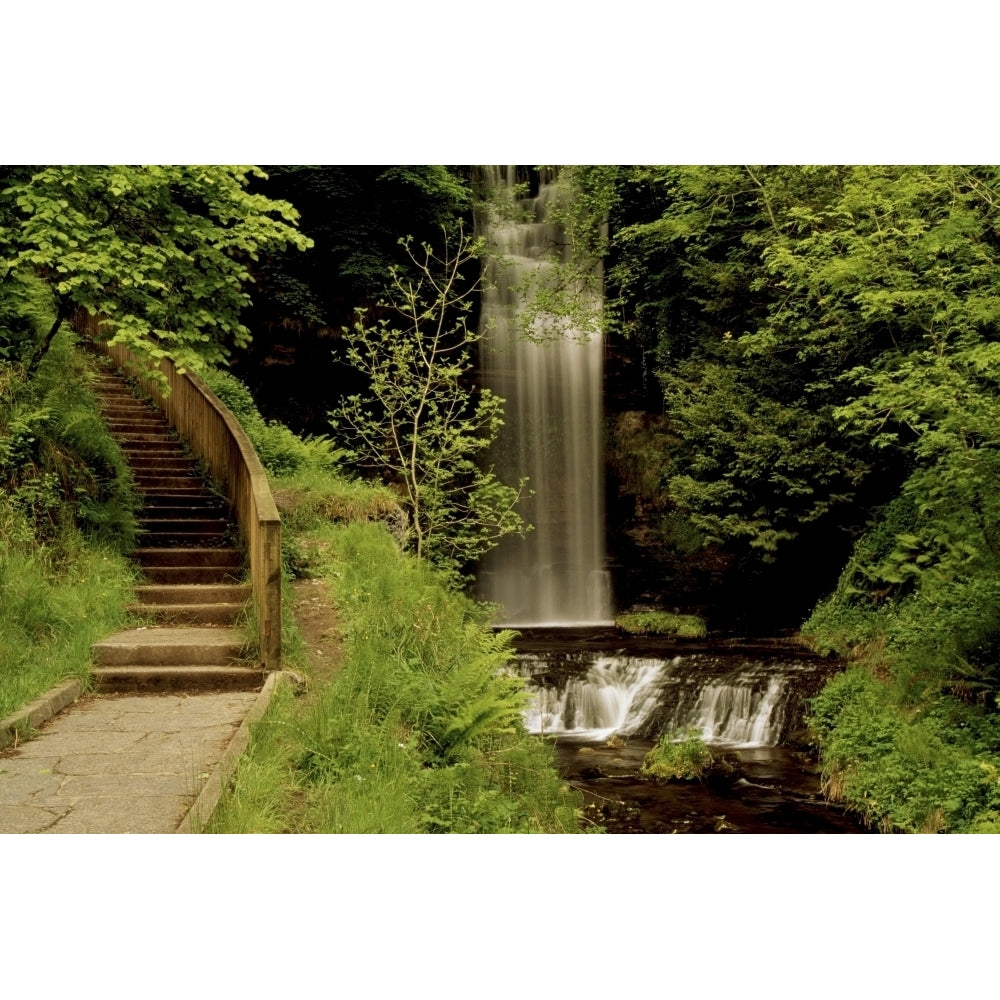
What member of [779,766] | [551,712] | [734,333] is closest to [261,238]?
[551,712]

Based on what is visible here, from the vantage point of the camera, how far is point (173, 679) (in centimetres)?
671

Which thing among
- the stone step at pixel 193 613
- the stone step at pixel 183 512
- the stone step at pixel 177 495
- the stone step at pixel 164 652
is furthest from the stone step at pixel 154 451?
the stone step at pixel 164 652

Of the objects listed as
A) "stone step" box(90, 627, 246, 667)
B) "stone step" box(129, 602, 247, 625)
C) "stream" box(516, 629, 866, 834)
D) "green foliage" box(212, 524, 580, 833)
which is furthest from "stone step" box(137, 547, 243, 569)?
"stream" box(516, 629, 866, 834)

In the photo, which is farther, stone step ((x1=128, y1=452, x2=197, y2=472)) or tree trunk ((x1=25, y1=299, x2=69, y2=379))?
stone step ((x1=128, y1=452, x2=197, y2=472))

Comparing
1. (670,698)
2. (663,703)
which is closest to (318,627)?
(663,703)

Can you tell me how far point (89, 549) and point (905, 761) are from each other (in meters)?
8.67

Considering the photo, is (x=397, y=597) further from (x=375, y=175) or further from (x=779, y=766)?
(x=375, y=175)

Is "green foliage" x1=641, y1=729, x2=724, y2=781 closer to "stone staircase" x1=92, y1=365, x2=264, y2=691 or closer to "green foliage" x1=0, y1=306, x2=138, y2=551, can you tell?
"stone staircase" x1=92, y1=365, x2=264, y2=691

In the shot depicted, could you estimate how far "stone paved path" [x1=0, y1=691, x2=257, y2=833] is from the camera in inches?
172

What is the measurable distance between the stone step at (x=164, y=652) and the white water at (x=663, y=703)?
5126mm

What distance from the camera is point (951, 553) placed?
37.2 feet

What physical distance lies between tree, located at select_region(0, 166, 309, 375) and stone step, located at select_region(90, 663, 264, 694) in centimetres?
287

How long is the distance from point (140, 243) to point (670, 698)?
8633mm

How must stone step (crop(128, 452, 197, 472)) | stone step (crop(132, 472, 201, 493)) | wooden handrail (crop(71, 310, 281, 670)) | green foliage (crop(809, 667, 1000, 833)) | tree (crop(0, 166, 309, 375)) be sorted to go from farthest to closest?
stone step (crop(128, 452, 197, 472)) → stone step (crop(132, 472, 201, 493)) → green foliage (crop(809, 667, 1000, 833)) → tree (crop(0, 166, 309, 375)) → wooden handrail (crop(71, 310, 281, 670))
